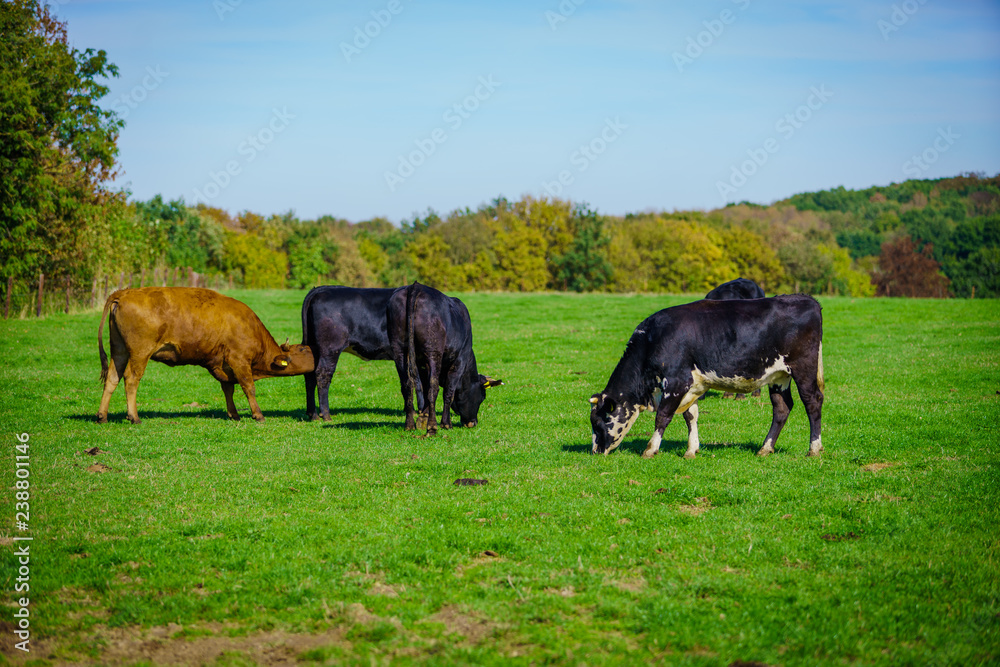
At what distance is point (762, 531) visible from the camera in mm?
7984

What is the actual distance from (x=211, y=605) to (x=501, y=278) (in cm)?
8296

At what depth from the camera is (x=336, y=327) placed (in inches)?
627

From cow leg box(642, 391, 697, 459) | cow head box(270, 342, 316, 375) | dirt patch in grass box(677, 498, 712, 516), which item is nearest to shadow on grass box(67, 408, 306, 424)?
cow head box(270, 342, 316, 375)

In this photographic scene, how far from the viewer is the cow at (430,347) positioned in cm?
1354

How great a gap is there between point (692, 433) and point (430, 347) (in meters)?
4.55

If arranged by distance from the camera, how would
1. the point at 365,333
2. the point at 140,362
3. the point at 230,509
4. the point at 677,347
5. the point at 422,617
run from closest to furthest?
the point at 422,617 → the point at 230,509 → the point at 677,347 → the point at 140,362 → the point at 365,333

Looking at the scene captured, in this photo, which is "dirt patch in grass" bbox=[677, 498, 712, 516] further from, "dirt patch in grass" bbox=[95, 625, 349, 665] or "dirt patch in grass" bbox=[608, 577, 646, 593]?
"dirt patch in grass" bbox=[95, 625, 349, 665]

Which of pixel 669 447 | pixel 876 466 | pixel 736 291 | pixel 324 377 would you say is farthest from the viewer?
pixel 736 291

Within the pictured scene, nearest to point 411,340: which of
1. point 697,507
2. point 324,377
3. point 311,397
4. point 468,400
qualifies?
point 468,400

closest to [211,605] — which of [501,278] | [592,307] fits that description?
[592,307]

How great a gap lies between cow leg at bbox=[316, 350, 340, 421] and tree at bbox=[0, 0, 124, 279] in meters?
22.7

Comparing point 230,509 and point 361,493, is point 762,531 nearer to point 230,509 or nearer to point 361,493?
point 361,493

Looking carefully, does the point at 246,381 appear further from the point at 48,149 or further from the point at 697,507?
the point at 48,149

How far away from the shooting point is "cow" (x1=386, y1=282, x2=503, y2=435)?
44.4ft
